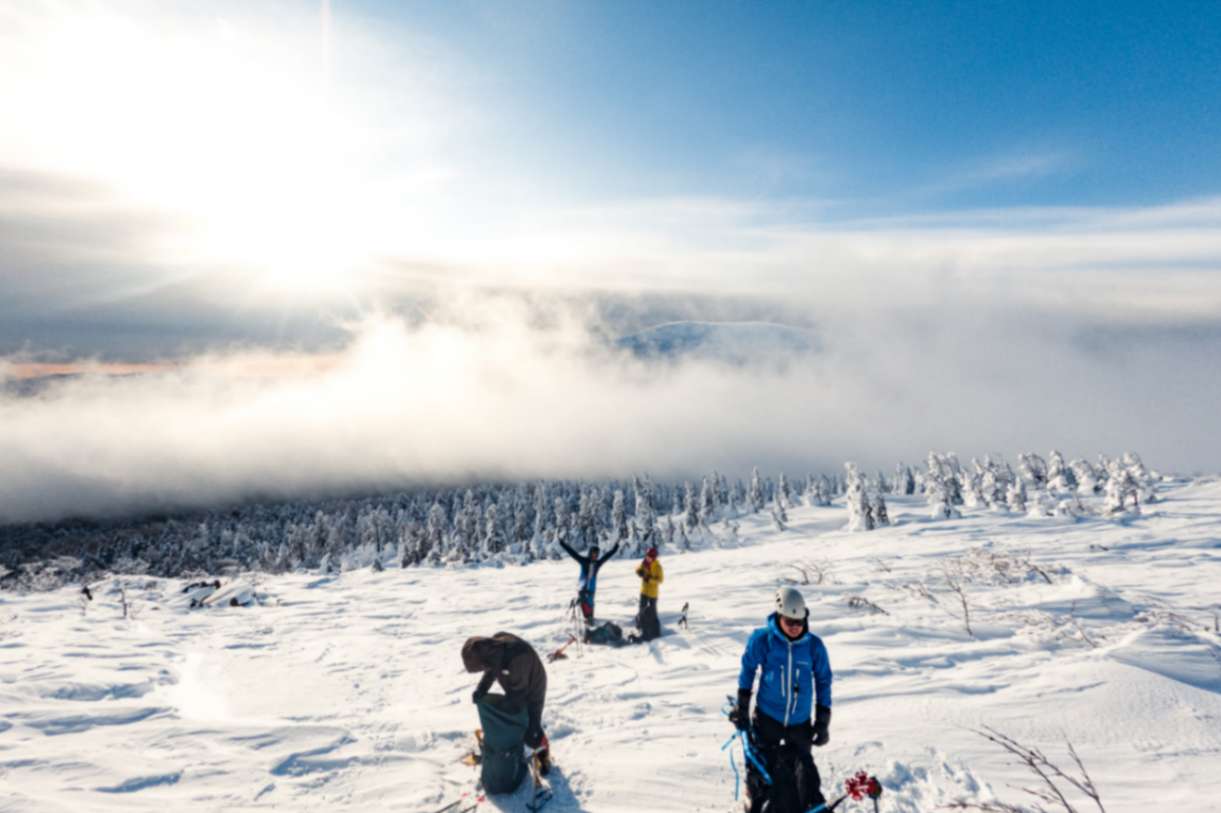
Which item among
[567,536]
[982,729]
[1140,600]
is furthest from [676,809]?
[567,536]

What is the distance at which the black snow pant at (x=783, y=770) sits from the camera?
502 cm

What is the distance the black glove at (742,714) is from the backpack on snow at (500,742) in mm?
2321

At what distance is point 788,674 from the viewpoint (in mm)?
5383

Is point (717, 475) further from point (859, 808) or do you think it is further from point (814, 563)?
point (859, 808)

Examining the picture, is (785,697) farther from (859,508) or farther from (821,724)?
(859,508)

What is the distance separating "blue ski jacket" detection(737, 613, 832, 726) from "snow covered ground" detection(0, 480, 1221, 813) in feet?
4.12

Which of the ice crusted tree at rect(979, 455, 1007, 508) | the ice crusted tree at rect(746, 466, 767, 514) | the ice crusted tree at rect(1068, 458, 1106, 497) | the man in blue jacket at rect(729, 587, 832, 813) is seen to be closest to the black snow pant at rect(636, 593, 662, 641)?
the man in blue jacket at rect(729, 587, 832, 813)

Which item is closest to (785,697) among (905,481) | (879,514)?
(879,514)

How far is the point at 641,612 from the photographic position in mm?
12297

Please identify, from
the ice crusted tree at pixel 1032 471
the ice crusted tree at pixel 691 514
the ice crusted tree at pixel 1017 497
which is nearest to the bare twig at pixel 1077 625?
the ice crusted tree at pixel 1017 497

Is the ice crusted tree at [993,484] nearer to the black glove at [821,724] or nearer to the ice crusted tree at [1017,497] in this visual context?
the ice crusted tree at [1017,497]

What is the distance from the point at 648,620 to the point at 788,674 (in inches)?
282

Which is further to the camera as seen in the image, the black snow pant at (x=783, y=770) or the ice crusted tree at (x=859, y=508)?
the ice crusted tree at (x=859, y=508)

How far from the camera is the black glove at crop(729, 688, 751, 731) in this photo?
Result: 17.7 feet
